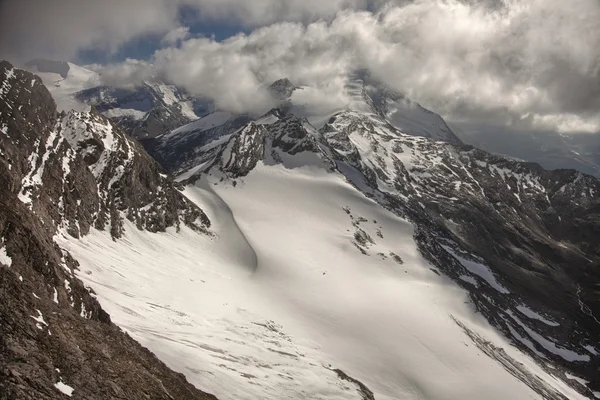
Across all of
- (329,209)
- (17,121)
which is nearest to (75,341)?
(17,121)

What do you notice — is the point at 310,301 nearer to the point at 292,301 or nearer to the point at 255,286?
the point at 292,301

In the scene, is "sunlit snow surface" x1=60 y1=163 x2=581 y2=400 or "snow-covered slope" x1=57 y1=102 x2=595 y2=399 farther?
"snow-covered slope" x1=57 y1=102 x2=595 y2=399

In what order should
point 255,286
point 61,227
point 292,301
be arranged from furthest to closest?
point 255,286 → point 292,301 → point 61,227

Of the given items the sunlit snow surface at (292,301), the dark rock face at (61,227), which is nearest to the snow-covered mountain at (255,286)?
the dark rock face at (61,227)

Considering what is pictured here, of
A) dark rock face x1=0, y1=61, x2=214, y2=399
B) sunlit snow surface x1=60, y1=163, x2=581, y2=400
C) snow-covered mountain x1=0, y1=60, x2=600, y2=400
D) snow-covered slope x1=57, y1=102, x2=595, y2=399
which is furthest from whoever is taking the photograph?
snow-covered slope x1=57, y1=102, x2=595, y2=399

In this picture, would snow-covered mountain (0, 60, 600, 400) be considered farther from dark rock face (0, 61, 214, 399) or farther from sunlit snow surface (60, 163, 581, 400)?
sunlit snow surface (60, 163, 581, 400)

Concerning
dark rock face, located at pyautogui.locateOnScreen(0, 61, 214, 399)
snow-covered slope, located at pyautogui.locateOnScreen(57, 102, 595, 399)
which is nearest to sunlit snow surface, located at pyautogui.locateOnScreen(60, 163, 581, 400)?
snow-covered slope, located at pyautogui.locateOnScreen(57, 102, 595, 399)

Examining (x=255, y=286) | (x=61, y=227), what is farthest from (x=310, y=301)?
(x=61, y=227)
